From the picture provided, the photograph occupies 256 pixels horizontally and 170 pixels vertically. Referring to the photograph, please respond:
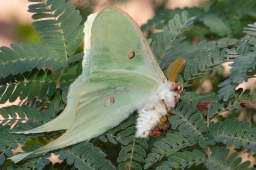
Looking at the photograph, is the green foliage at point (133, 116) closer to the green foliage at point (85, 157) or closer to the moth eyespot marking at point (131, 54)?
the green foliage at point (85, 157)

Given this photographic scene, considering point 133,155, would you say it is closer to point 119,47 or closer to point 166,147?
point 166,147

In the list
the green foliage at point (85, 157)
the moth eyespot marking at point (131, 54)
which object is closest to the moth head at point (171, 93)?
the moth eyespot marking at point (131, 54)

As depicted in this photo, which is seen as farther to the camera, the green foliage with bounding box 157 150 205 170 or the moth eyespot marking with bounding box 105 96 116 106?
the moth eyespot marking with bounding box 105 96 116 106

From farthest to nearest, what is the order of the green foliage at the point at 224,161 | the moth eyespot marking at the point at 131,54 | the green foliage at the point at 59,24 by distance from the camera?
the green foliage at the point at 59,24 → the moth eyespot marking at the point at 131,54 → the green foliage at the point at 224,161

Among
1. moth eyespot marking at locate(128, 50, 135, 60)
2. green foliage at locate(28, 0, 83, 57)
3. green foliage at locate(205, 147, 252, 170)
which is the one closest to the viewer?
green foliage at locate(205, 147, 252, 170)

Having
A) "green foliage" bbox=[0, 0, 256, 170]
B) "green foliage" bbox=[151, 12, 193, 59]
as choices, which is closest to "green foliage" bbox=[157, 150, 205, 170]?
"green foliage" bbox=[0, 0, 256, 170]

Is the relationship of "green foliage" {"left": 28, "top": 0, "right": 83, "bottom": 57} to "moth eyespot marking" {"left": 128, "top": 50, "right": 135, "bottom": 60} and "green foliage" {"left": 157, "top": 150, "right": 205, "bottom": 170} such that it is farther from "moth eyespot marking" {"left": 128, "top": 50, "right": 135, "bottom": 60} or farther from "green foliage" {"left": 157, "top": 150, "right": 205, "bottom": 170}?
"green foliage" {"left": 157, "top": 150, "right": 205, "bottom": 170}

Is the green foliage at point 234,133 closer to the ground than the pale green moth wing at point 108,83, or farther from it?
closer to the ground

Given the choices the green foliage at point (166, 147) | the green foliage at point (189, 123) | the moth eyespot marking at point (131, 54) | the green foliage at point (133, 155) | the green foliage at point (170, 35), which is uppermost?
the moth eyespot marking at point (131, 54)

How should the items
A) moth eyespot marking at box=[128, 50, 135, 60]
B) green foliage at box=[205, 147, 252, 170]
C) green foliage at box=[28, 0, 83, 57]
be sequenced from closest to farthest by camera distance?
green foliage at box=[205, 147, 252, 170] → moth eyespot marking at box=[128, 50, 135, 60] → green foliage at box=[28, 0, 83, 57]
